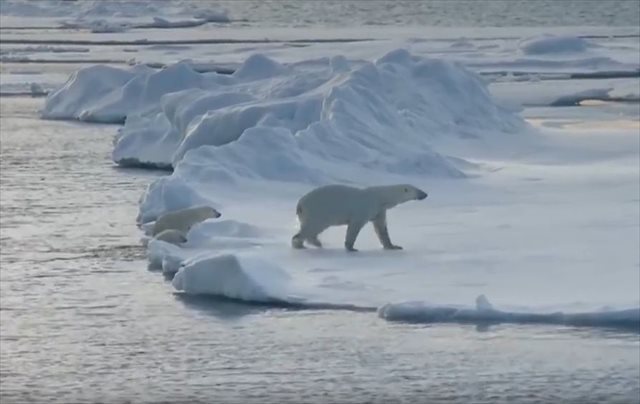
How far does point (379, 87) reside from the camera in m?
16.6

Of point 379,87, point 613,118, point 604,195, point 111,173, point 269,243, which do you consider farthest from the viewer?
point 613,118

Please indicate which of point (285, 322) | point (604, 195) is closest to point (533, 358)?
point (285, 322)

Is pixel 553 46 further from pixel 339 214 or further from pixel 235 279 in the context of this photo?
pixel 235 279

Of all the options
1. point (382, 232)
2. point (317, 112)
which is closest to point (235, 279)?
point (382, 232)

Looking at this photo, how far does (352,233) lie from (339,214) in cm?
15

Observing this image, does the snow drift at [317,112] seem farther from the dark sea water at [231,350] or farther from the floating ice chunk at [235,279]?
the floating ice chunk at [235,279]

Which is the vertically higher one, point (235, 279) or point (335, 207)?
point (335, 207)

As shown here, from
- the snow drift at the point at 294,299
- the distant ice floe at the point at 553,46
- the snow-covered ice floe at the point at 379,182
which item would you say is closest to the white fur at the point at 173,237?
the snow-covered ice floe at the point at 379,182

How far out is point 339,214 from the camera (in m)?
9.89

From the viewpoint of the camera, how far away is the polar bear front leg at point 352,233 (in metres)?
9.85

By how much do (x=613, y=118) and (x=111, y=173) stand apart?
249 inches

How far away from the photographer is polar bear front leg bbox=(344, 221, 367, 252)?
9852mm

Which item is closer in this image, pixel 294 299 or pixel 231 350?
pixel 231 350

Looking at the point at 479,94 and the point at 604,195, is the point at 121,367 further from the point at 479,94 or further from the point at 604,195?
the point at 479,94
